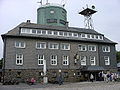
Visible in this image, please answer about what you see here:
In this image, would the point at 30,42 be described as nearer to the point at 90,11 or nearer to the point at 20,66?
the point at 20,66

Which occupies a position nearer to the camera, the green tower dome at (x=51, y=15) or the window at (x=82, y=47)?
the window at (x=82, y=47)

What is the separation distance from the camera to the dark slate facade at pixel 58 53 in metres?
37.2

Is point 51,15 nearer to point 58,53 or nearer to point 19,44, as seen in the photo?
point 58,53

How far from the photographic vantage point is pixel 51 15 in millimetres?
65438

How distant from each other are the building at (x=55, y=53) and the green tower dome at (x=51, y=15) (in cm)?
1944

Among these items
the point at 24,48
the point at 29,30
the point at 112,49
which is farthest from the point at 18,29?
the point at 112,49

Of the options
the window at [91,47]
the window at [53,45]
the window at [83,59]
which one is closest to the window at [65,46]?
the window at [53,45]

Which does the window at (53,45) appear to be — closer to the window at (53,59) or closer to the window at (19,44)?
the window at (53,59)

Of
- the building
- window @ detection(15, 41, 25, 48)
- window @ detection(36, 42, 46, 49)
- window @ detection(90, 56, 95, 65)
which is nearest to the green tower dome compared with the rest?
the building

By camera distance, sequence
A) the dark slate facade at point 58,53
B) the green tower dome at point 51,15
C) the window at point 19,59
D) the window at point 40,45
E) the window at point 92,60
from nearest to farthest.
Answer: the dark slate facade at point 58,53 → the window at point 19,59 → the window at point 40,45 → the window at point 92,60 → the green tower dome at point 51,15

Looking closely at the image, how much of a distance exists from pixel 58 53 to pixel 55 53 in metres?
0.65

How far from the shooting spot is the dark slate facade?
37.2m

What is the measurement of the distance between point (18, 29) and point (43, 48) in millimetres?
6216

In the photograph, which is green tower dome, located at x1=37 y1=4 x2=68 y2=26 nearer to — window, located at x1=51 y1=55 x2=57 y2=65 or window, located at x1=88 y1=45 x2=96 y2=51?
window, located at x1=88 y1=45 x2=96 y2=51
